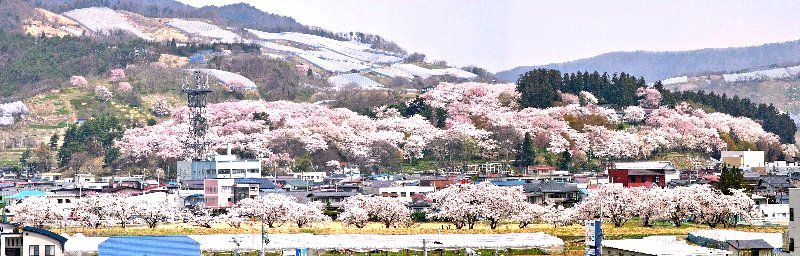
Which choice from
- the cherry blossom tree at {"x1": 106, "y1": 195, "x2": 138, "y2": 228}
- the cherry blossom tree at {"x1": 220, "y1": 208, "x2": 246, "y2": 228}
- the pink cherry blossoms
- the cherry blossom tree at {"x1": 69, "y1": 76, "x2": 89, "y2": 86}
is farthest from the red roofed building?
the cherry blossom tree at {"x1": 69, "y1": 76, "x2": 89, "y2": 86}

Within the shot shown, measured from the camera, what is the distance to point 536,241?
4550cm

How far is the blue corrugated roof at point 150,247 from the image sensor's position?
37312 mm

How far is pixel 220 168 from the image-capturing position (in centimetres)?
7075

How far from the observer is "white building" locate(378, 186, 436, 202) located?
62.9 metres

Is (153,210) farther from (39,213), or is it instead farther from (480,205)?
(480,205)

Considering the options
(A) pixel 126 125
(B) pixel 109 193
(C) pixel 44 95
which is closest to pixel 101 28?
(C) pixel 44 95

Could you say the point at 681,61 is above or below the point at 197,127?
above

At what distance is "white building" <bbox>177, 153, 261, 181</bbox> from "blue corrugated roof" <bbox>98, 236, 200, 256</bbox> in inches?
1209

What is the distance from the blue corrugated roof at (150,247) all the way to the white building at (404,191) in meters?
24.1

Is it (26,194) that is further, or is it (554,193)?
(554,193)

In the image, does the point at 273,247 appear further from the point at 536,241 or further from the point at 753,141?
the point at 753,141

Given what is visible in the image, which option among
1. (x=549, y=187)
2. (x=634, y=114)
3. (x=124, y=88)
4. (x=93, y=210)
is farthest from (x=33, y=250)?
(x=124, y=88)

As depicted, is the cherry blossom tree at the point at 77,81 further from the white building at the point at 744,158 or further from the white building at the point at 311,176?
the white building at the point at 744,158

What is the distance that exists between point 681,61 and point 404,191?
12690 cm
